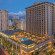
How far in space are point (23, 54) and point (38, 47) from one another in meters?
4.09

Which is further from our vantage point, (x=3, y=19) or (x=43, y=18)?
(x=3, y=19)

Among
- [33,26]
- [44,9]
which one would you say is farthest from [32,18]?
[44,9]

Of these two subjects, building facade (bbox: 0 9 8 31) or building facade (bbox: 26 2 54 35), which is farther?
building facade (bbox: 0 9 8 31)

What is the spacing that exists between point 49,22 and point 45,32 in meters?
4.31

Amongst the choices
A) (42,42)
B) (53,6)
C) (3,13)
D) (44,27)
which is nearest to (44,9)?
(53,6)

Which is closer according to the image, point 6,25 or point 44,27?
point 44,27

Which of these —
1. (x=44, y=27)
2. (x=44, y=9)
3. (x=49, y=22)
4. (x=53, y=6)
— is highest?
(x=53, y=6)

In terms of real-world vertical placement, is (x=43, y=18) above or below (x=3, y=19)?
below

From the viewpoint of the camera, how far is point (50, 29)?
24047mm

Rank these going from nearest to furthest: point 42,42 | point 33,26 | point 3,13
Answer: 1. point 42,42
2. point 33,26
3. point 3,13

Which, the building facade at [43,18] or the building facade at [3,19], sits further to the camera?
the building facade at [3,19]

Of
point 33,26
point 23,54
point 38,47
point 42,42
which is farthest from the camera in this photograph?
point 33,26

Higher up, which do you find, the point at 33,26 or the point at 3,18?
the point at 3,18

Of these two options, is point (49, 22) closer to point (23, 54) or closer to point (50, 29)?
point (50, 29)
